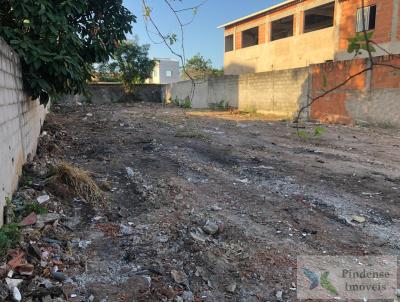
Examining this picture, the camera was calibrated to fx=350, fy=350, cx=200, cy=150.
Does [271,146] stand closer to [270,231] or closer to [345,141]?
[345,141]

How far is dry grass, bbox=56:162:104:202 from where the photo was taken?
361 centimetres

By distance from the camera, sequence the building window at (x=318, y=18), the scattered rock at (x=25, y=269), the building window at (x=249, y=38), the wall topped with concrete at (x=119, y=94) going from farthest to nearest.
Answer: the building window at (x=249, y=38), the wall topped with concrete at (x=119, y=94), the building window at (x=318, y=18), the scattered rock at (x=25, y=269)

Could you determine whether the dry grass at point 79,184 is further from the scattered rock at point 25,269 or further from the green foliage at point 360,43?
the green foliage at point 360,43

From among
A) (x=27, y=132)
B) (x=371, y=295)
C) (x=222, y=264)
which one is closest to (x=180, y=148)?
(x=27, y=132)

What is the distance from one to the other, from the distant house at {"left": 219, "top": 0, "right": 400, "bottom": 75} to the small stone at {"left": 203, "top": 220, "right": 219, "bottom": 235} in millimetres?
10675

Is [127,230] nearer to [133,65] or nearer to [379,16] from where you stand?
[379,16]

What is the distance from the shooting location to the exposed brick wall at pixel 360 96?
30.4 feet

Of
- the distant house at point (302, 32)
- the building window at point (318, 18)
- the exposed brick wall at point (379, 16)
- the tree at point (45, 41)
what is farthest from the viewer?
the building window at point (318, 18)

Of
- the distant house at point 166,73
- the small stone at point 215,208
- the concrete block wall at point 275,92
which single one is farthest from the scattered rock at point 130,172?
the distant house at point 166,73

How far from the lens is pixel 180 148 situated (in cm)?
634

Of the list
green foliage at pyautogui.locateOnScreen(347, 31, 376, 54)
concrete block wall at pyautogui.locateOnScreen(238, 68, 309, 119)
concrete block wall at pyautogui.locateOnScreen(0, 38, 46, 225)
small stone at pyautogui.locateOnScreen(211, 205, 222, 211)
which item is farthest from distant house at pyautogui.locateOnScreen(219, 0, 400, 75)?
green foliage at pyautogui.locateOnScreen(347, 31, 376, 54)

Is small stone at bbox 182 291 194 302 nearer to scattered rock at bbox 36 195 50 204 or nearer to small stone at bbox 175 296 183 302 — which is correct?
small stone at bbox 175 296 183 302

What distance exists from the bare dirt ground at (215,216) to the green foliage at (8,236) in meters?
0.36

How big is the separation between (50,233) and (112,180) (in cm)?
159
